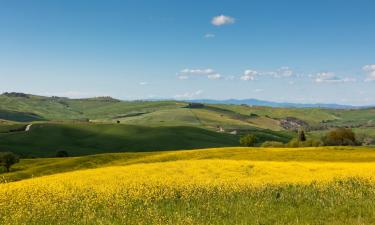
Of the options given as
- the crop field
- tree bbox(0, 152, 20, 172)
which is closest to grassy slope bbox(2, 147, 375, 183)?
the crop field

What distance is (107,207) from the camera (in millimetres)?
18828

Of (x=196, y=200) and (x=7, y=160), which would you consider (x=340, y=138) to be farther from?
(x=196, y=200)

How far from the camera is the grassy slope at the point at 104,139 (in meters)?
136

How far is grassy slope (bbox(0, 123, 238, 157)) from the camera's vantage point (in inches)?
5340

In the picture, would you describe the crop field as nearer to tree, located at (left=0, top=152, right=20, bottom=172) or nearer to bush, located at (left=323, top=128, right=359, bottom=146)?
tree, located at (left=0, top=152, right=20, bottom=172)

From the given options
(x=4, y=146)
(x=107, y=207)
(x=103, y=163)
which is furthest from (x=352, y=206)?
(x=4, y=146)

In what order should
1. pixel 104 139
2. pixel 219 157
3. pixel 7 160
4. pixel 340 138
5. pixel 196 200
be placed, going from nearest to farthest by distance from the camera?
1. pixel 196 200
2. pixel 219 157
3. pixel 7 160
4. pixel 340 138
5. pixel 104 139

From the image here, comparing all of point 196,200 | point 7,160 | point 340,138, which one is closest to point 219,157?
point 196,200

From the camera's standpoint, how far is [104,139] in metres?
154

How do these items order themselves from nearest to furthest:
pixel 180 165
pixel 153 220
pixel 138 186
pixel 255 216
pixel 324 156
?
1. pixel 153 220
2. pixel 255 216
3. pixel 138 186
4. pixel 180 165
5. pixel 324 156

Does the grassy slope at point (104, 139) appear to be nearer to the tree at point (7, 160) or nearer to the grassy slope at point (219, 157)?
the tree at point (7, 160)

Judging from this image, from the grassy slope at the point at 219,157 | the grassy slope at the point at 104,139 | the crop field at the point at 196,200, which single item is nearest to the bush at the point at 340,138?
the grassy slope at the point at 104,139

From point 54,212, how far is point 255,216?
757cm

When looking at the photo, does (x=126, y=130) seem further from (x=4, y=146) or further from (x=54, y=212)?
(x=54, y=212)
